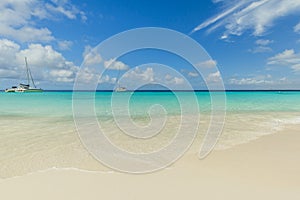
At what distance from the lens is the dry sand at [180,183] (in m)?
3.69

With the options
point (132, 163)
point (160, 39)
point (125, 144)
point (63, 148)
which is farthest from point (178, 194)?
point (160, 39)

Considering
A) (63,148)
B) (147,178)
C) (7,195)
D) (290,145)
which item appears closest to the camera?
(7,195)

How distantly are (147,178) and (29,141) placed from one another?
5.48m

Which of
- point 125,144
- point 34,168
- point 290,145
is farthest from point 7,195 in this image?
point 290,145

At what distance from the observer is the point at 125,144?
24.8 feet

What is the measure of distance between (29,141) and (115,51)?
4.56 meters

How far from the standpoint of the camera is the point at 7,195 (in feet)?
12.1

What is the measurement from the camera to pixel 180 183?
164 inches

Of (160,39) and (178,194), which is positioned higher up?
(160,39)

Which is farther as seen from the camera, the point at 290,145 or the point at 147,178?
the point at 290,145

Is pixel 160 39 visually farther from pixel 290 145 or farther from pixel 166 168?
pixel 290 145

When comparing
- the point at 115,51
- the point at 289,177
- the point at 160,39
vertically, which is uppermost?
the point at 160,39

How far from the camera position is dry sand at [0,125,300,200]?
369 cm

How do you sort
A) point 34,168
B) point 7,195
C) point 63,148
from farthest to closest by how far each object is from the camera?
point 63,148
point 34,168
point 7,195
